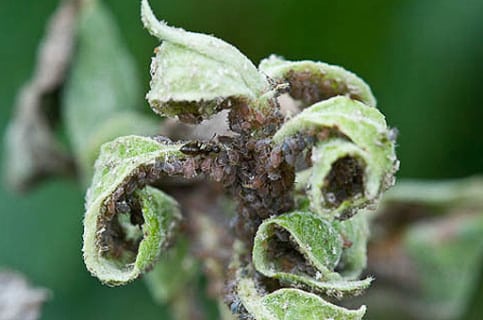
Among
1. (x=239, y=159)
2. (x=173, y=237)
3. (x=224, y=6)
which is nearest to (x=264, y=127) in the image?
(x=239, y=159)

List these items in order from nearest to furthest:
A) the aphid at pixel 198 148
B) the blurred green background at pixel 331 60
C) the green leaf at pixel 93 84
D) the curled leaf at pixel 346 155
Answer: the curled leaf at pixel 346 155, the aphid at pixel 198 148, the green leaf at pixel 93 84, the blurred green background at pixel 331 60

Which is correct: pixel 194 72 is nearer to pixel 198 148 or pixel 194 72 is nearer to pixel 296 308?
pixel 198 148

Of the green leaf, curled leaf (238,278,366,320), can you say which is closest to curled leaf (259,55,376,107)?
curled leaf (238,278,366,320)

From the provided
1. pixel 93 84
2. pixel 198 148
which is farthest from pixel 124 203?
pixel 93 84

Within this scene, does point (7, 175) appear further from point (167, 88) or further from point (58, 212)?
point (167, 88)

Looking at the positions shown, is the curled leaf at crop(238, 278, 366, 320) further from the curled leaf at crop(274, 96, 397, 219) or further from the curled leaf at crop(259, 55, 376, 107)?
the curled leaf at crop(259, 55, 376, 107)

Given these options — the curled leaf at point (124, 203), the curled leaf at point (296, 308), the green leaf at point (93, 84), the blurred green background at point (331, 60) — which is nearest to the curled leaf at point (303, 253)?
the curled leaf at point (296, 308)

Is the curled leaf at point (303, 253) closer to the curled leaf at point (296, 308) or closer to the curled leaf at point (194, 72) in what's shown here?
the curled leaf at point (296, 308)

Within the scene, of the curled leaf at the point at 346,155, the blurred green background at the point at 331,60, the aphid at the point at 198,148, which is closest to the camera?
the curled leaf at the point at 346,155
